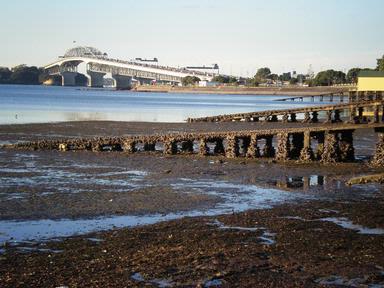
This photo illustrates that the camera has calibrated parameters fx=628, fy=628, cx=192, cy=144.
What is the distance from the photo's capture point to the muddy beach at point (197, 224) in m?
9.74

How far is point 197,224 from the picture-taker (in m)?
13.4

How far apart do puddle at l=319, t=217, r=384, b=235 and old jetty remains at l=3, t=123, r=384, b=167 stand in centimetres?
1152

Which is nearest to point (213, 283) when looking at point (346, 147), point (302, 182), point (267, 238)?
point (267, 238)

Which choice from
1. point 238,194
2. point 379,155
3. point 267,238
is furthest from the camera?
point 379,155

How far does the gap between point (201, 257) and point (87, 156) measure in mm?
18193

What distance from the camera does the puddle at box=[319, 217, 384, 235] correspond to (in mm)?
12844

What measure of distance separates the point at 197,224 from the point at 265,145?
15927 millimetres

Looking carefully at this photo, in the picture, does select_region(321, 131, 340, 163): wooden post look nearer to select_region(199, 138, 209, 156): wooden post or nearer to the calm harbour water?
select_region(199, 138, 209, 156): wooden post

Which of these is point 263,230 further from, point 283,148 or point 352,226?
point 283,148

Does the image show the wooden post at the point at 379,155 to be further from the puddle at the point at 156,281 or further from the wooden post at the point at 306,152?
the puddle at the point at 156,281

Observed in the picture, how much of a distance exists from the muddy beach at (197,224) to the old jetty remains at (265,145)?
1.53 meters

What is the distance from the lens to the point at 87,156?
2812cm

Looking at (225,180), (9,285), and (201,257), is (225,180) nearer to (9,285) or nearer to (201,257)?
(201,257)

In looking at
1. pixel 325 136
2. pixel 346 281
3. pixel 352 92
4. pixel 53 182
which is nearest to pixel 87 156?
pixel 53 182
